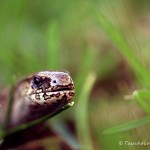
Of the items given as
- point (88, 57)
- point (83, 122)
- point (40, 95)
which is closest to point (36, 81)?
point (40, 95)

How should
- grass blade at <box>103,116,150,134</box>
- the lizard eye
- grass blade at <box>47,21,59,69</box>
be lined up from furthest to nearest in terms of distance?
grass blade at <box>47,21,59,69</box>, the lizard eye, grass blade at <box>103,116,150,134</box>

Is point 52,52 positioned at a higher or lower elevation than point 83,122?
higher

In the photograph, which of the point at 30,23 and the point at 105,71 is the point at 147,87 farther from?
the point at 30,23

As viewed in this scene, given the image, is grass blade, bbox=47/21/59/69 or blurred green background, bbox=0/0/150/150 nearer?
blurred green background, bbox=0/0/150/150

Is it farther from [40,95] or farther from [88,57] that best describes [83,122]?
[88,57]

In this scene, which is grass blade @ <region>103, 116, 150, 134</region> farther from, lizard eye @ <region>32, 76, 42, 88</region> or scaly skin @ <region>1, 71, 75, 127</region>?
lizard eye @ <region>32, 76, 42, 88</region>

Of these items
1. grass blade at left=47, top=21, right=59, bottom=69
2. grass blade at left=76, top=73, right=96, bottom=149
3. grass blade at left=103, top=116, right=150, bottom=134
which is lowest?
grass blade at left=103, top=116, right=150, bottom=134

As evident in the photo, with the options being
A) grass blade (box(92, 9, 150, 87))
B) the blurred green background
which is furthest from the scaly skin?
grass blade (box(92, 9, 150, 87))
